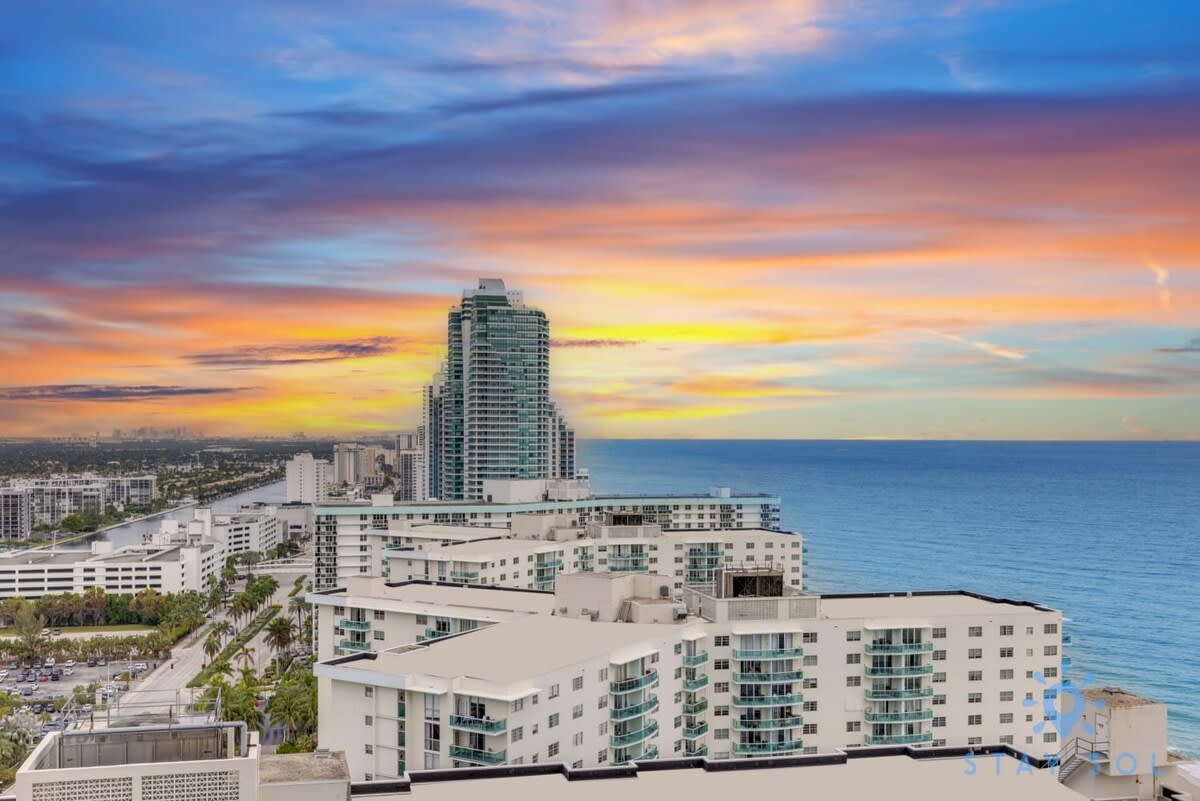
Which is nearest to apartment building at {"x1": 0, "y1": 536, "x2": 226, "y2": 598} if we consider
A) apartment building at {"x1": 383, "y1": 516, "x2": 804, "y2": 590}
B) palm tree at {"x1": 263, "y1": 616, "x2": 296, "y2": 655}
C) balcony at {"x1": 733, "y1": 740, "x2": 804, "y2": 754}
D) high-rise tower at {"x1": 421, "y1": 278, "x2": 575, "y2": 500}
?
high-rise tower at {"x1": 421, "y1": 278, "x2": 575, "y2": 500}

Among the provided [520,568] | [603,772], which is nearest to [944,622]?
[603,772]

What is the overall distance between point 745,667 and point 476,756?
15362 mm

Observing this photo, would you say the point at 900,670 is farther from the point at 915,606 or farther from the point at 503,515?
the point at 503,515

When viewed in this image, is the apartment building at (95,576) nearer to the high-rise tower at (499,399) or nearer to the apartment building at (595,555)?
the high-rise tower at (499,399)

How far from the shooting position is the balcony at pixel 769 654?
50.6 metres

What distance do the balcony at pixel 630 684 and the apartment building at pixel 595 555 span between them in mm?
29868

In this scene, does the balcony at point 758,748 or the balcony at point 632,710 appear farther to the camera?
the balcony at point 758,748

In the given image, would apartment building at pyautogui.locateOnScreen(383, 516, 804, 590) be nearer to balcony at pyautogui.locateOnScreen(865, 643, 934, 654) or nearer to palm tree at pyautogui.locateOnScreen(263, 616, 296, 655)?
balcony at pyautogui.locateOnScreen(865, 643, 934, 654)

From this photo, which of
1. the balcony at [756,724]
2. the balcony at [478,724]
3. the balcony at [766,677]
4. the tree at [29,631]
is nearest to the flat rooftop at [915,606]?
the balcony at [766,677]

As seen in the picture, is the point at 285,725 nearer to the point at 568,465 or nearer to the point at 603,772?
the point at 603,772

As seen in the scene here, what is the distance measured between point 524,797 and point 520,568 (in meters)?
50.2

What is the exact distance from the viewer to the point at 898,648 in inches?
2042

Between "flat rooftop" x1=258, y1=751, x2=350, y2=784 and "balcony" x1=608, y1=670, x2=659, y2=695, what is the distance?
1810 cm

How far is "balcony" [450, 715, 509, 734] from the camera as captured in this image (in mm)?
38750
